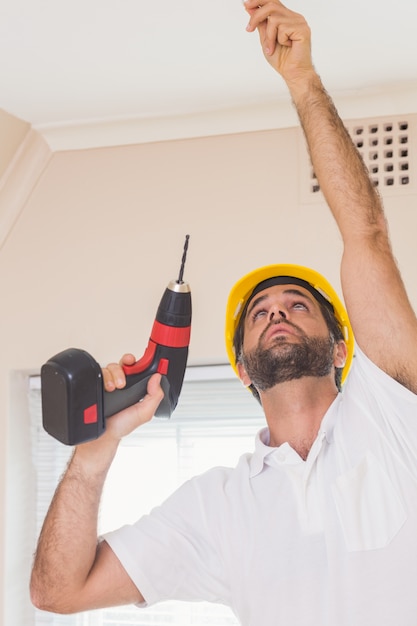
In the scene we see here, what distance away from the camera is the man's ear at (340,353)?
1935 millimetres

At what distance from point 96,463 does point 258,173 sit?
48.9 inches

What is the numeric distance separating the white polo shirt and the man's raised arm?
5cm

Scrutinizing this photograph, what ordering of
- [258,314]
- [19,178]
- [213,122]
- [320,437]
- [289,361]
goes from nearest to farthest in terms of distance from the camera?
[320,437] → [289,361] → [258,314] → [213,122] → [19,178]

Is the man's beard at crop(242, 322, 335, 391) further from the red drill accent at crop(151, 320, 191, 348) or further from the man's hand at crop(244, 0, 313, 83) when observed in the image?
→ the man's hand at crop(244, 0, 313, 83)

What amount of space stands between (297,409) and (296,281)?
33cm

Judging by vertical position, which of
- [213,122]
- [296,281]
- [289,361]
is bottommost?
[289,361]

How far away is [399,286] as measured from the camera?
60.8 inches

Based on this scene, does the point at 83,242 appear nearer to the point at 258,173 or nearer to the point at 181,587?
the point at 258,173

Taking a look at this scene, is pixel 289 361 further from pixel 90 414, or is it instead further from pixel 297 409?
pixel 90 414

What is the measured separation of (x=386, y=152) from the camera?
2.50 metres

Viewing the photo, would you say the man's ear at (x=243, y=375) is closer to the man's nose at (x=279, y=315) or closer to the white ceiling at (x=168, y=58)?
the man's nose at (x=279, y=315)

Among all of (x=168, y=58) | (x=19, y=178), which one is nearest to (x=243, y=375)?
(x=168, y=58)

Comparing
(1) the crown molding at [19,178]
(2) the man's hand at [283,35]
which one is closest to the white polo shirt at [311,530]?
(2) the man's hand at [283,35]

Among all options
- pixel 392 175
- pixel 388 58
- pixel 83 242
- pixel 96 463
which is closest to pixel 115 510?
pixel 83 242
